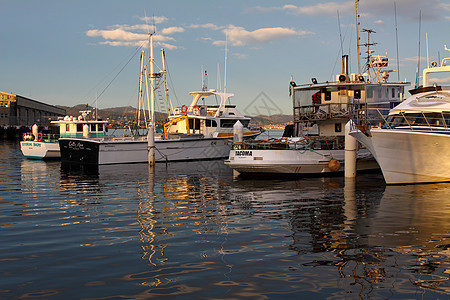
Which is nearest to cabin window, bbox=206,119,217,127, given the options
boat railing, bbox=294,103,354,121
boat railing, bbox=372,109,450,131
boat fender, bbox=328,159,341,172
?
boat railing, bbox=294,103,354,121

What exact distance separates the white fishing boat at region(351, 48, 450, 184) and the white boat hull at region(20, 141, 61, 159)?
2816 centimetres

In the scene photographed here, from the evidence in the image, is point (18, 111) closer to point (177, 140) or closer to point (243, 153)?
point (177, 140)

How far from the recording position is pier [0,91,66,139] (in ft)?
277

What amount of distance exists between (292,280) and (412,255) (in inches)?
116

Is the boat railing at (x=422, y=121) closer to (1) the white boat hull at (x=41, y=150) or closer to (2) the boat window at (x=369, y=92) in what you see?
(2) the boat window at (x=369, y=92)

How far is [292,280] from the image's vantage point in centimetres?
714

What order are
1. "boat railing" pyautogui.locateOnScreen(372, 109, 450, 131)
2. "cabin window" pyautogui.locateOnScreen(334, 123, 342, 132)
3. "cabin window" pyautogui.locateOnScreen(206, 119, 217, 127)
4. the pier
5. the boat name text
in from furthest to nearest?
Result: the pier, "cabin window" pyautogui.locateOnScreen(206, 119, 217, 127), "cabin window" pyautogui.locateOnScreen(334, 123, 342, 132), the boat name text, "boat railing" pyautogui.locateOnScreen(372, 109, 450, 131)

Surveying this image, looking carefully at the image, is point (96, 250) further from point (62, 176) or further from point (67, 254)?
point (62, 176)

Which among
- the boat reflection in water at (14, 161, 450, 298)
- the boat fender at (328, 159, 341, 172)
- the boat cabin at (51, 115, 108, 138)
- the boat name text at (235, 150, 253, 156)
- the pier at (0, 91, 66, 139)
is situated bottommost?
the boat reflection in water at (14, 161, 450, 298)

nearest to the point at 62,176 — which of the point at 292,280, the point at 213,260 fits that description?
the point at 213,260

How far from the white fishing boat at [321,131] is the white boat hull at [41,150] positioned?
2124 centimetres

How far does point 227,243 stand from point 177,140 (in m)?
25.4

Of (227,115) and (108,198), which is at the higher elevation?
(227,115)

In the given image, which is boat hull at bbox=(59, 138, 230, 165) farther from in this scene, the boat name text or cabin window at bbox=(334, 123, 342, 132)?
the boat name text
